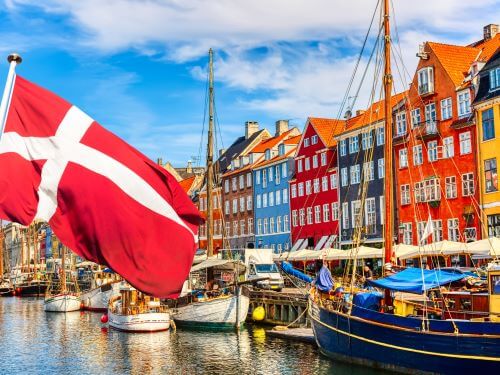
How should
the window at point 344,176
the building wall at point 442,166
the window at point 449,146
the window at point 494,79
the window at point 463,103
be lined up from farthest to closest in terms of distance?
the window at point 344,176, the window at point 449,146, the window at point 463,103, the building wall at point 442,166, the window at point 494,79

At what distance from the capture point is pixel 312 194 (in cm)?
7400

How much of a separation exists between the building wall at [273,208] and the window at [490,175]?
30.1 meters

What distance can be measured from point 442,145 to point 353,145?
1322 cm

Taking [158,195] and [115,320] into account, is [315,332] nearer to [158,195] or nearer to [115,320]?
[115,320]

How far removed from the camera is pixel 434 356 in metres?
24.1

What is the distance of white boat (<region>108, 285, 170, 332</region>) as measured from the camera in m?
43.0

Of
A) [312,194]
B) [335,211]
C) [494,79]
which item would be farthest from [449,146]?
[312,194]

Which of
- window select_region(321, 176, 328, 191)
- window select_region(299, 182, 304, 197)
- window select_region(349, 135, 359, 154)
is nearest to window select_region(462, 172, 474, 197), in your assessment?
window select_region(349, 135, 359, 154)

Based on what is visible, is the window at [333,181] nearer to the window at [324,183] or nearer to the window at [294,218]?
the window at [324,183]

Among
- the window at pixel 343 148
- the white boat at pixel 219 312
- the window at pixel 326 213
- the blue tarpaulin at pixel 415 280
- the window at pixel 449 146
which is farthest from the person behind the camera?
the window at pixel 326 213

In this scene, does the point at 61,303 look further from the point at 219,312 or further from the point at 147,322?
the point at 219,312

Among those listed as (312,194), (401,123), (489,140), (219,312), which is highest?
(401,123)

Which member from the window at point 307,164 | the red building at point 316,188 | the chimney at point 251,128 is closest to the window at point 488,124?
the red building at point 316,188

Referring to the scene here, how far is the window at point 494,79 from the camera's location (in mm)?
48312
